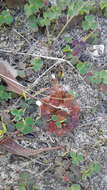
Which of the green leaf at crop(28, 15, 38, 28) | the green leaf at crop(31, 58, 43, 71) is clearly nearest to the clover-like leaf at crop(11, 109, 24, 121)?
the green leaf at crop(31, 58, 43, 71)

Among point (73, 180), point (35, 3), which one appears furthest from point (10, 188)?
point (35, 3)

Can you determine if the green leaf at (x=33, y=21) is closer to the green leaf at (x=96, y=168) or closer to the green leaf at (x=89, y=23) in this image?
the green leaf at (x=89, y=23)

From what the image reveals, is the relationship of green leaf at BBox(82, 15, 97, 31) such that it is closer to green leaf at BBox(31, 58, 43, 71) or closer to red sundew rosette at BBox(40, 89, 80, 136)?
green leaf at BBox(31, 58, 43, 71)

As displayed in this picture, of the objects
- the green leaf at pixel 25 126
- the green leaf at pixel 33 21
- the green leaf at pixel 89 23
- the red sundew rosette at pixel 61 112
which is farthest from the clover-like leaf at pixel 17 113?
the green leaf at pixel 89 23

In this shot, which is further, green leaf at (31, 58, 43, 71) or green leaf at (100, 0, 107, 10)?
green leaf at (100, 0, 107, 10)

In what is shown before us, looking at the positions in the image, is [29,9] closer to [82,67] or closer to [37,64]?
[37,64]

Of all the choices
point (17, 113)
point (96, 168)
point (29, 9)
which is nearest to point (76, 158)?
point (96, 168)

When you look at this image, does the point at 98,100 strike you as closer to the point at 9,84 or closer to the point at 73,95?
the point at 73,95
